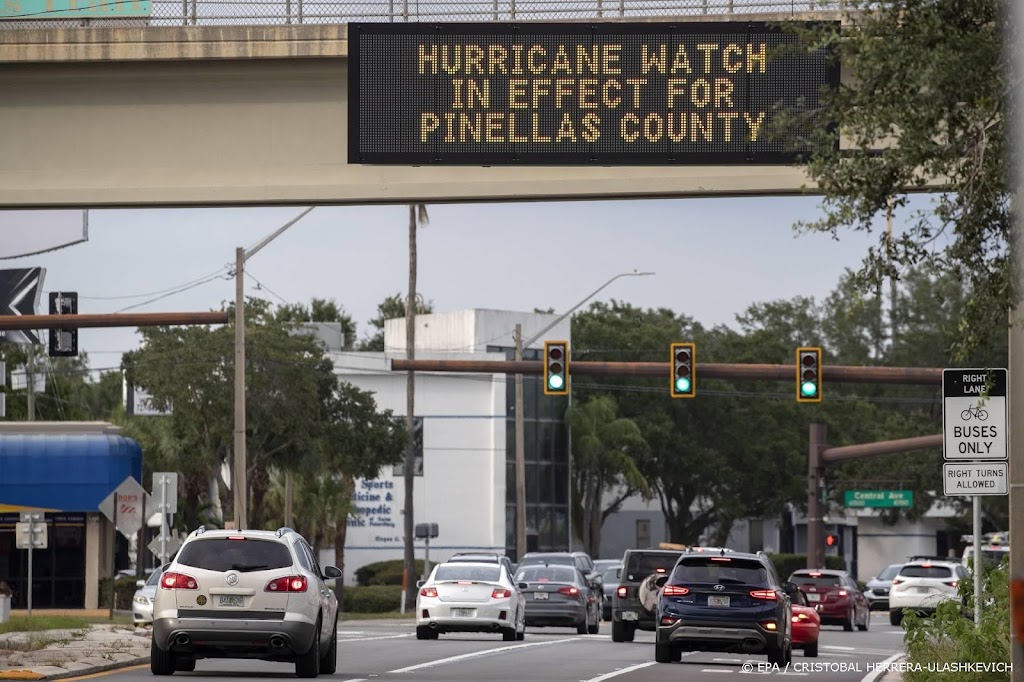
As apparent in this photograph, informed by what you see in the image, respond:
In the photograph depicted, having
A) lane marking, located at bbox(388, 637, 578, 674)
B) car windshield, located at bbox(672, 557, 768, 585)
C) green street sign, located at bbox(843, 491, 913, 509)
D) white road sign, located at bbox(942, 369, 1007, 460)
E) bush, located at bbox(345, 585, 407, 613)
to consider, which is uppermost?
white road sign, located at bbox(942, 369, 1007, 460)

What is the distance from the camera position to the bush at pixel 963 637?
54.5ft

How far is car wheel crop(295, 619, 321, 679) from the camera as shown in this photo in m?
20.5

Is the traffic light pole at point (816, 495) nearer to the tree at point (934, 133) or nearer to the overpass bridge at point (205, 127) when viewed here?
the overpass bridge at point (205, 127)

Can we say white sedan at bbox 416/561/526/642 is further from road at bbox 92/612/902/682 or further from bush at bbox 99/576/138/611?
bush at bbox 99/576/138/611

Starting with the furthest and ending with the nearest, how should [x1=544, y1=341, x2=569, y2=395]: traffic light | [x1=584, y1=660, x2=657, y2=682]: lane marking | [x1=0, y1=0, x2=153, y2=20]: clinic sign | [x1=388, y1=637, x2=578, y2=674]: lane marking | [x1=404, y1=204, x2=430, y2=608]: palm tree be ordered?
[x1=404, y1=204, x2=430, y2=608]: palm tree
[x1=544, y1=341, x2=569, y2=395]: traffic light
[x1=388, y1=637, x2=578, y2=674]: lane marking
[x1=584, y1=660, x2=657, y2=682]: lane marking
[x1=0, y1=0, x2=153, y2=20]: clinic sign

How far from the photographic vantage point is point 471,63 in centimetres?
1753

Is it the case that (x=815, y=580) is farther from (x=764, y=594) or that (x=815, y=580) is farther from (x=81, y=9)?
(x=81, y=9)

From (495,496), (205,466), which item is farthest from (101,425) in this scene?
(495,496)

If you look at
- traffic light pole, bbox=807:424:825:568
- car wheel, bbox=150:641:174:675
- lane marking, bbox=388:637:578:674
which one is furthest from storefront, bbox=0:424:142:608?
car wheel, bbox=150:641:174:675

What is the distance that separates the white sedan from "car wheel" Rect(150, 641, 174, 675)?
35.1ft

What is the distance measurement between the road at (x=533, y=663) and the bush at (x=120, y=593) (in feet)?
74.3

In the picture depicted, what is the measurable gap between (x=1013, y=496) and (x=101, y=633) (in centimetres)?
2079

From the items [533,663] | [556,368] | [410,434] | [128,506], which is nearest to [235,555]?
[533,663]

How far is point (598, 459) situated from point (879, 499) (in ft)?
42.2
